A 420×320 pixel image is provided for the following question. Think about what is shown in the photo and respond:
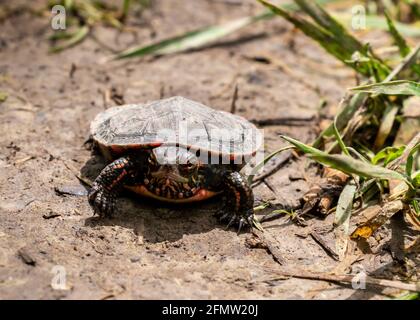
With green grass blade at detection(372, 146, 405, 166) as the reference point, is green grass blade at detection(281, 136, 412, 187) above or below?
above

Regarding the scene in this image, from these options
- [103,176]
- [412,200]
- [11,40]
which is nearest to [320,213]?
[412,200]

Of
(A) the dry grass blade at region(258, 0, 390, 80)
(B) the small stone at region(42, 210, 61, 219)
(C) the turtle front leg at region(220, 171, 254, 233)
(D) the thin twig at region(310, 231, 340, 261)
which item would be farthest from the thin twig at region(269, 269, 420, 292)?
(A) the dry grass blade at region(258, 0, 390, 80)

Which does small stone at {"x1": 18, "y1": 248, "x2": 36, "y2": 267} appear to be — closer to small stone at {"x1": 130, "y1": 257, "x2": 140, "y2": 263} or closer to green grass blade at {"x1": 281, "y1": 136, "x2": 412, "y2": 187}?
small stone at {"x1": 130, "y1": 257, "x2": 140, "y2": 263}

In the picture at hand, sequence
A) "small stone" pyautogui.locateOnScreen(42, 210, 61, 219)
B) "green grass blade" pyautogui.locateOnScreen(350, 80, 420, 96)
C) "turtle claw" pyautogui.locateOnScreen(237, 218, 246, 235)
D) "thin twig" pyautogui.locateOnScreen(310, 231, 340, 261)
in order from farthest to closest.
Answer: "green grass blade" pyautogui.locateOnScreen(350, 80, 420, 96), "turtle claw" pyautogui.locateOnScreen(237, 218, 246, 235), "small stone" pyautogui.locateOnScreen(42, 210, 61, 219), "thin twig" pyautogui.locateOnScreen(310, 231, 340, 261)

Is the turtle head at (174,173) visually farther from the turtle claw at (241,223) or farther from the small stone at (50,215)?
the small stone at (50,215)

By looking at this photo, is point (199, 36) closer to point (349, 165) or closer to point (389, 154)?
point (389, 154)

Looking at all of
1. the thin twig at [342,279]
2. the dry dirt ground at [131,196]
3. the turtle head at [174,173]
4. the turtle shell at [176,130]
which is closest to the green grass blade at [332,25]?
the dry dirt ground at [131,196]
